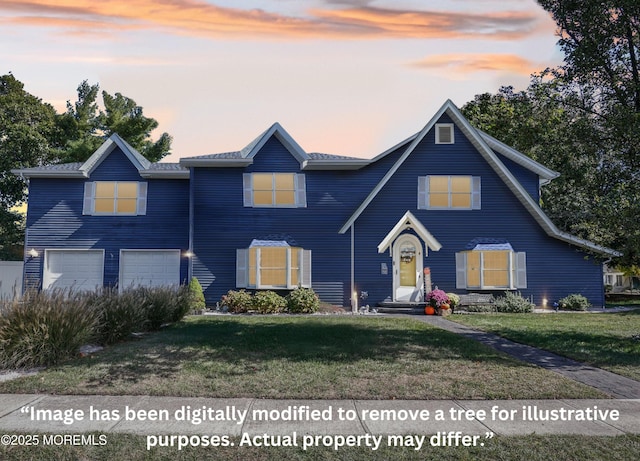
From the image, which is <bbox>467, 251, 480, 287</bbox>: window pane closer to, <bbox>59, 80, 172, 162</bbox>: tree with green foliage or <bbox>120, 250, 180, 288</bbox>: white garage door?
<bbox>120, 250, 180, 288</bbox>: white garage door

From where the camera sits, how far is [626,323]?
1650cm

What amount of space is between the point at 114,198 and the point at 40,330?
16.0 m

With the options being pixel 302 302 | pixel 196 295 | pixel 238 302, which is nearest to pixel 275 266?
pixel 238 302

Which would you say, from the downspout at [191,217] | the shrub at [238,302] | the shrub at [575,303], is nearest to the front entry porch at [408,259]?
the shrub at [238,302]

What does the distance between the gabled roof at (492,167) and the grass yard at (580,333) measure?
4190mm

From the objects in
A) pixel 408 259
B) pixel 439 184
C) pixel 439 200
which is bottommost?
pixel 408 259

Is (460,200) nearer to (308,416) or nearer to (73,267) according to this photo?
(308,416)

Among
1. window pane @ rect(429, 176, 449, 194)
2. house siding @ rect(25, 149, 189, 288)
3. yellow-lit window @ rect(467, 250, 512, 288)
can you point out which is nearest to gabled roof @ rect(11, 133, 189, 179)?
house siding @ rect(25, 149, 189, 288)

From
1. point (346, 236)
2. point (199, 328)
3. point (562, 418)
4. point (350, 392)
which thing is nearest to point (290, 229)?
point (346, 236)

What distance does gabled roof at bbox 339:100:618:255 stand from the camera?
21922mm

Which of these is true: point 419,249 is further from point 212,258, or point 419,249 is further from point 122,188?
point 122,188

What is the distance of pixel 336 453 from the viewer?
5.14 metres

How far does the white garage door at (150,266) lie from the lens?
2380cm

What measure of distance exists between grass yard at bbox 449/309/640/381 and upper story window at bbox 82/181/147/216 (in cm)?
1611
